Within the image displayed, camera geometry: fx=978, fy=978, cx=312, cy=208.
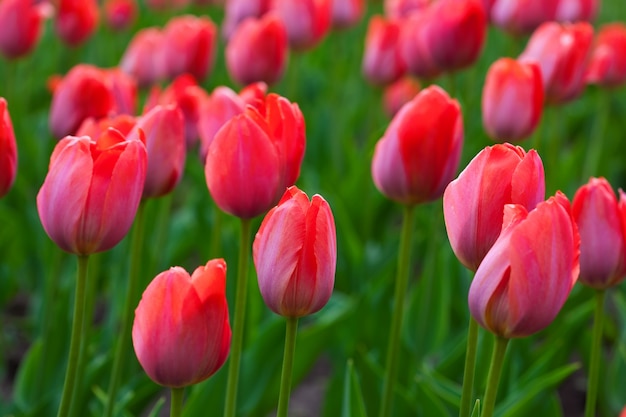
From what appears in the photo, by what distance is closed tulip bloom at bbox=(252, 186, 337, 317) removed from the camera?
0.87 m

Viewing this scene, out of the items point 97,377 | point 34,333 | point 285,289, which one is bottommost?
point 34,333

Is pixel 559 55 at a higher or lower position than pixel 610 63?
higher

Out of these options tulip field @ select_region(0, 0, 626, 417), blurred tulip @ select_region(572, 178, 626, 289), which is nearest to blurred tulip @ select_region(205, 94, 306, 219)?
tulip field @ select_region(0, 0, 626, 417)

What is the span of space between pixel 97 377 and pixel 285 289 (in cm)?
67

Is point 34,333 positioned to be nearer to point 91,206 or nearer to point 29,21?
point 29,21

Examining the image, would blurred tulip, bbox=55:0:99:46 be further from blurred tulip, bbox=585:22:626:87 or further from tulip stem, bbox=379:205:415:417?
tulip stem, bbox=379:205:415:417

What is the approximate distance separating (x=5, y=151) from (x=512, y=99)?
0.77m

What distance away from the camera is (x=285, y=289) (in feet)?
2.97

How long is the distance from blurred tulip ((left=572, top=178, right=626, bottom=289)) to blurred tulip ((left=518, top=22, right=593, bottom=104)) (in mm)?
704

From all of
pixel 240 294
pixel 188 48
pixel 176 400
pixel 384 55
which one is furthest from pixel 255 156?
pixel 384 55

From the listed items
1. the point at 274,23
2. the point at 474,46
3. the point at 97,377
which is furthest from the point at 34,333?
the point at 474,46

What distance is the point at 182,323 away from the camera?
2.78 ft

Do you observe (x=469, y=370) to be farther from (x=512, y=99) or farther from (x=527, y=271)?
(x=512, y=99)

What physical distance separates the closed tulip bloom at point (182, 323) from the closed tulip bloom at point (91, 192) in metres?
0.15
